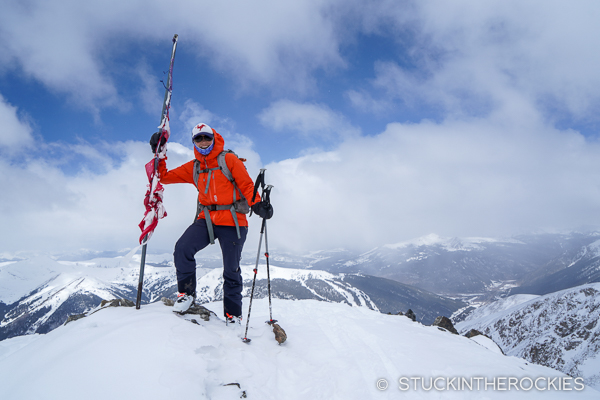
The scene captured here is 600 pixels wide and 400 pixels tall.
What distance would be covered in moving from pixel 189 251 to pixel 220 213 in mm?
1114

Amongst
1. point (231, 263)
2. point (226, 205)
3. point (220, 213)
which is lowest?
point (231, 263)

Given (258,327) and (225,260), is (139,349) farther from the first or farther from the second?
(258,327)

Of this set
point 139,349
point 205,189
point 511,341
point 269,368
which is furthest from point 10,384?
point 511,341

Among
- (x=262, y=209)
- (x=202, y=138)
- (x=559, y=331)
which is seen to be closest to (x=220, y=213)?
(x=262, y=209)

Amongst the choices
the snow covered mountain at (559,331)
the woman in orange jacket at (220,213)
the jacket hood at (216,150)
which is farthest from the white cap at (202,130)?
the snow covered mountain at (559,331)

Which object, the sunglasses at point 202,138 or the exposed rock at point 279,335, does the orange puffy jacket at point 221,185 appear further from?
the exposed rock at point 279,335

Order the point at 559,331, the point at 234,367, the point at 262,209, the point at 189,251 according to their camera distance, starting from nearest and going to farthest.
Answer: the point at 234,367
the point at 189,251
the point at 262,209
the point at 559,331

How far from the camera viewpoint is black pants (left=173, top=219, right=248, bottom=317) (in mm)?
6185

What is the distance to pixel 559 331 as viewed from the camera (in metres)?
101

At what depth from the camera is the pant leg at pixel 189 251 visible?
20.2ft

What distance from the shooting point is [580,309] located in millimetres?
103625

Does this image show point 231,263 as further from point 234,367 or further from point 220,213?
point 234,367

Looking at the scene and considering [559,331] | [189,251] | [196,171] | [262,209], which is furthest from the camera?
[559,331]

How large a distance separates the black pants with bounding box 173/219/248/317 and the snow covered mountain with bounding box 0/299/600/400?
0.75 meters
